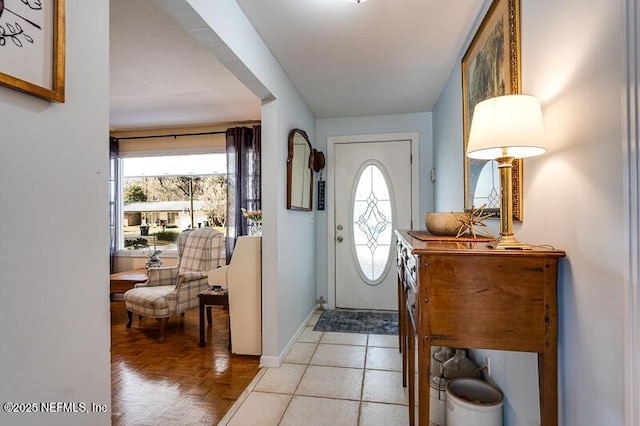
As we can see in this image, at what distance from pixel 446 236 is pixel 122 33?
2.48m

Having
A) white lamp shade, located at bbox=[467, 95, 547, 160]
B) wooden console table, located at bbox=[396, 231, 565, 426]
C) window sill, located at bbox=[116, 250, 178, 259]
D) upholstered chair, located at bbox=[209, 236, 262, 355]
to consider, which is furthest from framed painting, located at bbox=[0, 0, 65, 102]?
window sill, located at bbox=[116, 250, 178, 259]

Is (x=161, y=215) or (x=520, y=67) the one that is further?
(x=161, y=215)

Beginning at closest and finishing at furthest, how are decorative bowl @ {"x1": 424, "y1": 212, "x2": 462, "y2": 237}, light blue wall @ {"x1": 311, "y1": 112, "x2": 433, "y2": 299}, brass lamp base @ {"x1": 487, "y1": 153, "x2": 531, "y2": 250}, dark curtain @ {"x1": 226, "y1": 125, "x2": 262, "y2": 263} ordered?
brass lamp base @ {"x1": 487, "y1": 153, "x2": 531, "y2": 250}, decorative bowl @ {"x1": 424, "y1": 212, "x2": 462, "y2": 237}, light blue wall @ {"x1": 311, "y1": 112, "x2": 433, "y2": 299}, dark curtain @ {"x1": 226, "y1": 125, "x2": 262, "y2": 263}

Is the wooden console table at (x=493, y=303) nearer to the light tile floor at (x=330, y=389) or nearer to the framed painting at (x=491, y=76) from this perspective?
the framed painting at (x=491, y=76)

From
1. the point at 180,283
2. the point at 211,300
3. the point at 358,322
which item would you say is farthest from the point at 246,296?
the point at 358,322

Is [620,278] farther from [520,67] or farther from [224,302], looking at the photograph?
[224,302]

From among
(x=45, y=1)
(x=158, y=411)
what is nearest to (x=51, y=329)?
(x=45, y=1)

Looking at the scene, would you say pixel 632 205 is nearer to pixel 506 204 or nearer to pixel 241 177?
pixel 506 204

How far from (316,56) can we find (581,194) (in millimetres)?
2020

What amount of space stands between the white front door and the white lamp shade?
8.84 feet

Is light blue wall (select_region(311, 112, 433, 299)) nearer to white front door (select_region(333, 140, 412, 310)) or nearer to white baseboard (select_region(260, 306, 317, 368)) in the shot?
white front door (select_region(333, 140, 412, 310))

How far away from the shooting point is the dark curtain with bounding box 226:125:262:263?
412 centimetres

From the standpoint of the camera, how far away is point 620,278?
2.56 ft

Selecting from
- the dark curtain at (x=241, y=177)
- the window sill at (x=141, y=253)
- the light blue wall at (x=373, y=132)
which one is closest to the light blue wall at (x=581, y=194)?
the light blue wall at (x=373, y=132)
